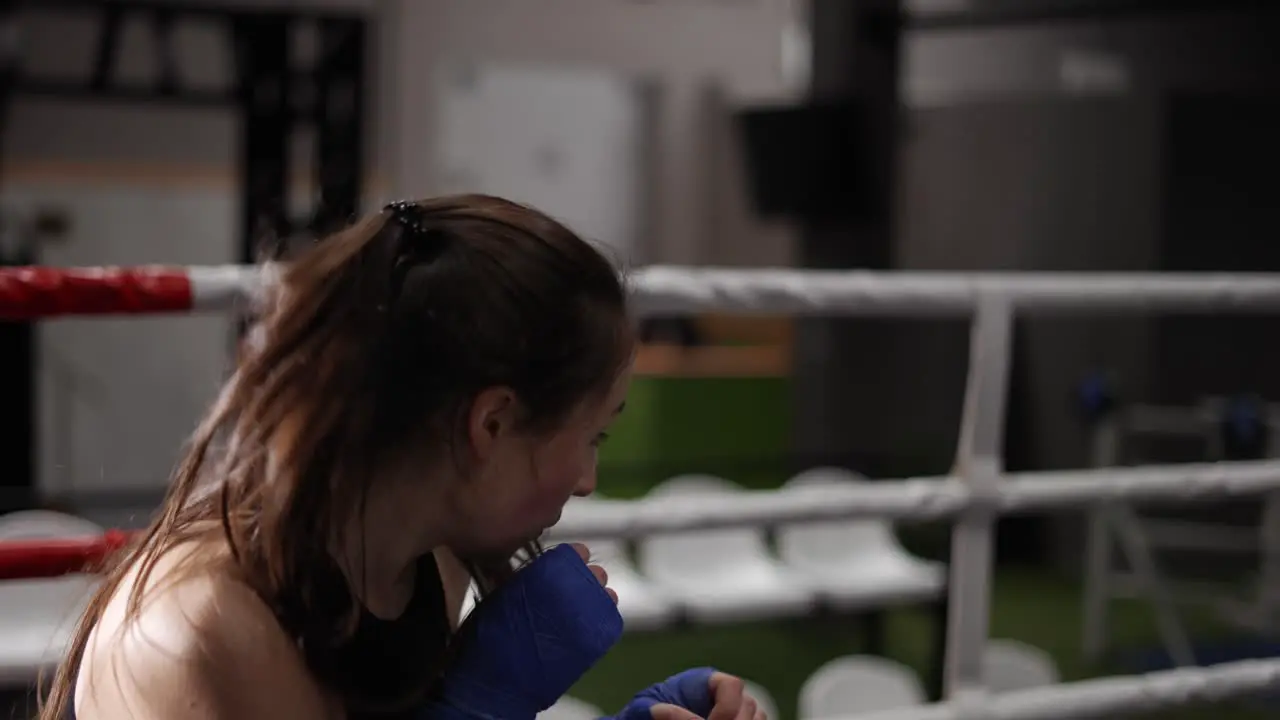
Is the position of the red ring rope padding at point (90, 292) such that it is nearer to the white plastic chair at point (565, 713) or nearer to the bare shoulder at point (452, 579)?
the bare shoulder at point (452, 579)

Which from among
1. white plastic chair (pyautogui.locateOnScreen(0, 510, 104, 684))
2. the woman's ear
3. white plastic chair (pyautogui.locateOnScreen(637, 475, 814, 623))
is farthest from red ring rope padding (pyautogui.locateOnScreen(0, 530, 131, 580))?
white plastic chair (pyautogui.locateOnScreen(637, 475, 814, 623))

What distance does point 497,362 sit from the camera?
73 cm

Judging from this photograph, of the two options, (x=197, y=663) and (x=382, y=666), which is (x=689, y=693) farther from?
(x=197, y=663)

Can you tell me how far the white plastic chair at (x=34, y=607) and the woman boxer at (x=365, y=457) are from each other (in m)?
0.28

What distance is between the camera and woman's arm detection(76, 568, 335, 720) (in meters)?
0.68

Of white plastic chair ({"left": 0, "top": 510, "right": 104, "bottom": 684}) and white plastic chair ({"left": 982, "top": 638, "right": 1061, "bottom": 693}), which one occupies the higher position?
white plastic chair ({"left": 0, "top": 510, "right": 104, "bottom": 684})

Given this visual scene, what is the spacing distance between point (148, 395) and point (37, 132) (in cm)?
120

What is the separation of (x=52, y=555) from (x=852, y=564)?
1987 millimetres

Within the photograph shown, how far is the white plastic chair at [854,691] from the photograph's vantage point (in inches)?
77.0

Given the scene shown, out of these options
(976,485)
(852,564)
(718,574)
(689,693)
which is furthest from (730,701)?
(852,564)

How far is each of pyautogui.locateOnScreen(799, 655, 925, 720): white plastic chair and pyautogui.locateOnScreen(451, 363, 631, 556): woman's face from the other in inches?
48.4

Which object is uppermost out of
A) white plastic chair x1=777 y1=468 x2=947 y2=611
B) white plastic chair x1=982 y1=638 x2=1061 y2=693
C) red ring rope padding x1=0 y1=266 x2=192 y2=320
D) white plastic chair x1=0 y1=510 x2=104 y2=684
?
red ring rope padding x1=0 y1=266 x2=192 y2=320

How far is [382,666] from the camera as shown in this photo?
767 mm

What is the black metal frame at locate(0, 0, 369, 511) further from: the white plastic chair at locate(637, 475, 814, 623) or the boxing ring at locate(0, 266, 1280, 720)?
the boxing ring at locate(0, 266, 1280, 720)
